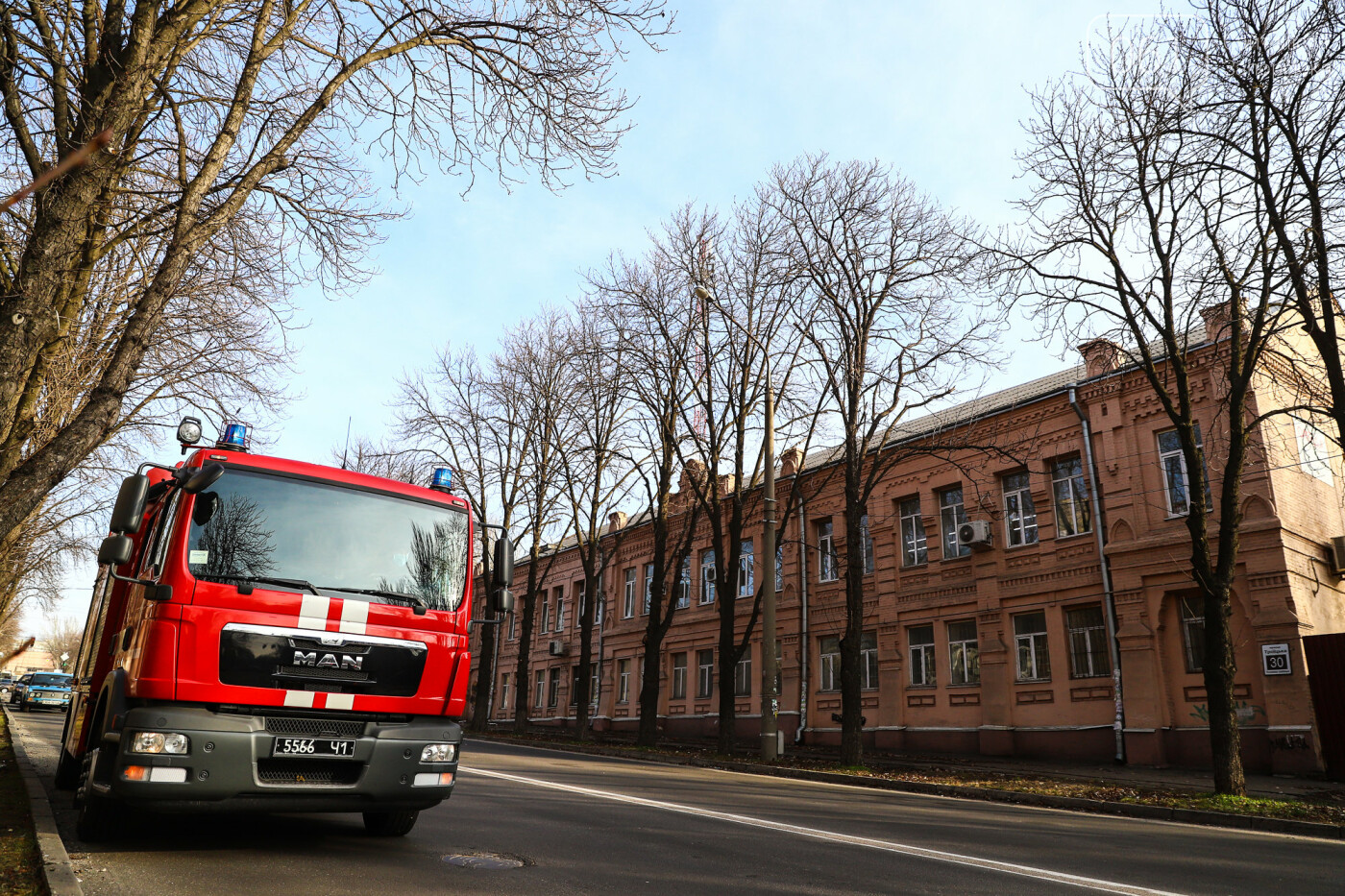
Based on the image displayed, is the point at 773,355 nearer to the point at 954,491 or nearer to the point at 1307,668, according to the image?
the point at 954,491

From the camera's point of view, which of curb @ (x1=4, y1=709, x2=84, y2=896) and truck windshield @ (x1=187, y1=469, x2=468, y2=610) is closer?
curb @ (x1=4, y1=709, x2=84, y2=896)

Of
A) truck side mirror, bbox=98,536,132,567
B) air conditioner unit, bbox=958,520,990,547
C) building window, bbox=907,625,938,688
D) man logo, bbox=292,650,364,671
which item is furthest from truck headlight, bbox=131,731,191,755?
building window, bbox=907,625,938,688

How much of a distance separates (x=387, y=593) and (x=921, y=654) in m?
20.2

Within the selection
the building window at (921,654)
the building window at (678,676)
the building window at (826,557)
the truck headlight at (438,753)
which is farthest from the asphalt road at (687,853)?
the building window at (678,676)

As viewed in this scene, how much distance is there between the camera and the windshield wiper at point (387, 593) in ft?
20.6

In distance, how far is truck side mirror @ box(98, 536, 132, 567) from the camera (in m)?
5.77

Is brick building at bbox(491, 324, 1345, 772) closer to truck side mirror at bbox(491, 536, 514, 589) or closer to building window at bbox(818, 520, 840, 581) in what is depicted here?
building window at bbox(818, 520, 840, 581)

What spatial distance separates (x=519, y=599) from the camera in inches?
1938

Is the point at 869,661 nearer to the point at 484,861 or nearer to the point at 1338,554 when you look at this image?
the point at 1338,554

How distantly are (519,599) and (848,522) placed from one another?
33975 mm

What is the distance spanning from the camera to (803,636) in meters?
27.5

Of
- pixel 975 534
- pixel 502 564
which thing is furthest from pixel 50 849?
pixel 975 534

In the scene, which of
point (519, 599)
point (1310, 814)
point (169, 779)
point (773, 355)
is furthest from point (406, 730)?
point (519, 599)

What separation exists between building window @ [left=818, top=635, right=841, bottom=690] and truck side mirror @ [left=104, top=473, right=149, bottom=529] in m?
23.0
